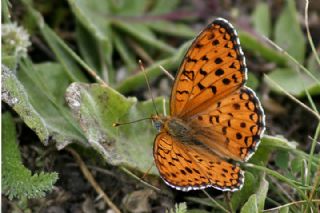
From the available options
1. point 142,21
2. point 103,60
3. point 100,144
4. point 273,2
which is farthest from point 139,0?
point 100,144

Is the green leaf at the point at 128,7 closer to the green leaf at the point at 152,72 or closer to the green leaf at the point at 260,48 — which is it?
the green leaf at the point at 152,72

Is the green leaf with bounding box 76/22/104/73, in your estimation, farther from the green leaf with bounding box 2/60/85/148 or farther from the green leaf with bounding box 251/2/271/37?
the green leaf with bounding box 251/2/271/37

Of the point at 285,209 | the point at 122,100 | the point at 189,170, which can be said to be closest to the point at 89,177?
the point at 122,100

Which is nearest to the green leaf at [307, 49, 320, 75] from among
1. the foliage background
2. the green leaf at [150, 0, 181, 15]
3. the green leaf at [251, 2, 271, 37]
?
the foliage background

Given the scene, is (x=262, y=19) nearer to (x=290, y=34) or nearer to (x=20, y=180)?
(x=290, y=34)

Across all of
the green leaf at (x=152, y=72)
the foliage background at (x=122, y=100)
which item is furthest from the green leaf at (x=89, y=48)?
the green leaf at (x=152, y=72)

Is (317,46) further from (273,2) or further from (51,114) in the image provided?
(51,114)

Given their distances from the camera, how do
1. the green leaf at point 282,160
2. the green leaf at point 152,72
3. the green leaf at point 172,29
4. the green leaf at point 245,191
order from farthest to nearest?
the green leaf at point 172,29
the green leaf at point 152,72
the green leaf at point 282,160
the green leaf at point 245,191
